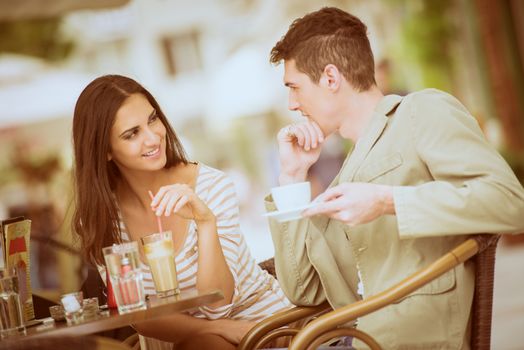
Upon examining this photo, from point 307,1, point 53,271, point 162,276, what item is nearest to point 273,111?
point 307,1

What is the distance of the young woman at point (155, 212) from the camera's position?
2293 millimetres

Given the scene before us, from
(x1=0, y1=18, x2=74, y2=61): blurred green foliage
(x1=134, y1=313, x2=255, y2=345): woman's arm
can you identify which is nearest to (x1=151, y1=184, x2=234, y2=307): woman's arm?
(x1=134, y1=313, x2=255, y2=345): woman's arm

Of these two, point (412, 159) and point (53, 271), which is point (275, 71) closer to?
point (53, 271)

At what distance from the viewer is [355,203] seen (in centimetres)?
179

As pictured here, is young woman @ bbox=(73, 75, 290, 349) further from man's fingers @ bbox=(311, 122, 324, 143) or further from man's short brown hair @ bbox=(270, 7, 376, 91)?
man's short brown hair @ bbox=(270, 7, 376, 91)

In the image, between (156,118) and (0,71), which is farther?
(0,71)

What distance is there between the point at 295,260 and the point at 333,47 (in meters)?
0.57

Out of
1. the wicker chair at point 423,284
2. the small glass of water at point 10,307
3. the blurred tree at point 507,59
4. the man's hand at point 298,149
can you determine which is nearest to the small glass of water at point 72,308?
the small glass of water at point 10,307

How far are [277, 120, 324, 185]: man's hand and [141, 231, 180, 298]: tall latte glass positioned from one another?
0.41 m

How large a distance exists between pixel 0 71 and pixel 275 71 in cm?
285

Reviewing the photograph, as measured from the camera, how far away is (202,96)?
9133 mm

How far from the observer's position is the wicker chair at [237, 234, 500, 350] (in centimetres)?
180

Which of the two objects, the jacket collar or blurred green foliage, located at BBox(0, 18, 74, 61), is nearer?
the jacket collar

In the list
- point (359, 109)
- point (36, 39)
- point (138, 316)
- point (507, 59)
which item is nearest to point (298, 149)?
point (359, 109)
